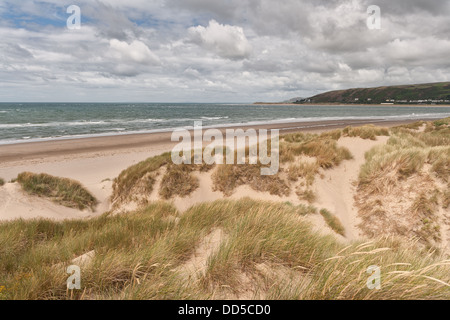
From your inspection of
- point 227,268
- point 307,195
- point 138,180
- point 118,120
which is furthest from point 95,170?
point 118,120

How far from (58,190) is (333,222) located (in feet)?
40.1

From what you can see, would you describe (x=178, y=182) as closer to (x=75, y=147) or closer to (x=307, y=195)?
(x=307, y=195)

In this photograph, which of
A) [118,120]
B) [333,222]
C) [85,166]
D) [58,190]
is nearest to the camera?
[333,222]

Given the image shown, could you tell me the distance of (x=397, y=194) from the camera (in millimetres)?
8297

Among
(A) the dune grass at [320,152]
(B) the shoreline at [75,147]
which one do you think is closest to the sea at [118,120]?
(B) the shoreline at [75,147]

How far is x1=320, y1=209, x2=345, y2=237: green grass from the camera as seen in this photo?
7778 millimetres

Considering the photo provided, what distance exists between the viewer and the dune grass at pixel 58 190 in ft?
33.7

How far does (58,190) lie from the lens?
10703 mm

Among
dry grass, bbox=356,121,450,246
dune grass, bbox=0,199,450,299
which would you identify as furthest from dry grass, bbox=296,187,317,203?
dune grass, bbox=0,199,450,299

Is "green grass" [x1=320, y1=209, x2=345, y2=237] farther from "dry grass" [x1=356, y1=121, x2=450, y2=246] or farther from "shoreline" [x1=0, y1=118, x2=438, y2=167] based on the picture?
"shoreline" [x1=0, y1=118, x2=438, y2=167]

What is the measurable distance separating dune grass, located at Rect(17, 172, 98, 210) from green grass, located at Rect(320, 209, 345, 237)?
10.4m

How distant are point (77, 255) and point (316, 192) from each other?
888 cm
